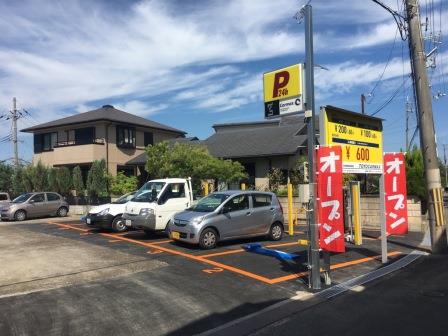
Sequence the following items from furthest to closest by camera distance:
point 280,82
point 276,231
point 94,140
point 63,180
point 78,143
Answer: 1. point 78,143
2. point 94,140
3. point 63,180
4. point 276,231
5. point 280,82

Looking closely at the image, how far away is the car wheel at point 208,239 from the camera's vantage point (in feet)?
40.0

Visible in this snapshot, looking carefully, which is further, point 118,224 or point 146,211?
point 118,224

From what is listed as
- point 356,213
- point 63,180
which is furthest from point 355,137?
point 63,180

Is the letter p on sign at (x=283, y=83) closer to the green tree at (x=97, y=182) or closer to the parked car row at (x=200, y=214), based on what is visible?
the parked car row at (x=200, y=214)

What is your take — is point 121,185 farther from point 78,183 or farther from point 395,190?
point 395,190

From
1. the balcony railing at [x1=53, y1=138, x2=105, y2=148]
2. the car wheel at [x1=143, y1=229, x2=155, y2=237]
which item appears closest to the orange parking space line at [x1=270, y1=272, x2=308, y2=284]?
the car wheel at [x1=143, y1=229, x2=155, y2=237]

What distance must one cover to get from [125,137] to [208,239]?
2284 cm

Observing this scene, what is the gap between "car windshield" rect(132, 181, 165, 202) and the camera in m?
14.9

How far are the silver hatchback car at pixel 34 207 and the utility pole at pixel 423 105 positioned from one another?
64.9 ft

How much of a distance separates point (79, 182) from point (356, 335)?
25.9 metres

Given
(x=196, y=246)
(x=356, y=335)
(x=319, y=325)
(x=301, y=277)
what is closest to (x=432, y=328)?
(x=356, y=335)

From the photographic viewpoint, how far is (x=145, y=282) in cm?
863

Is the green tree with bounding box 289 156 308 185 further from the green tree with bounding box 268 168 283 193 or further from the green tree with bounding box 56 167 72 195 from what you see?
the green tree with bounding box 56 167 72 195

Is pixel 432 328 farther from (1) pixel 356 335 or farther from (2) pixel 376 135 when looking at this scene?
(2) pixel 376 135
